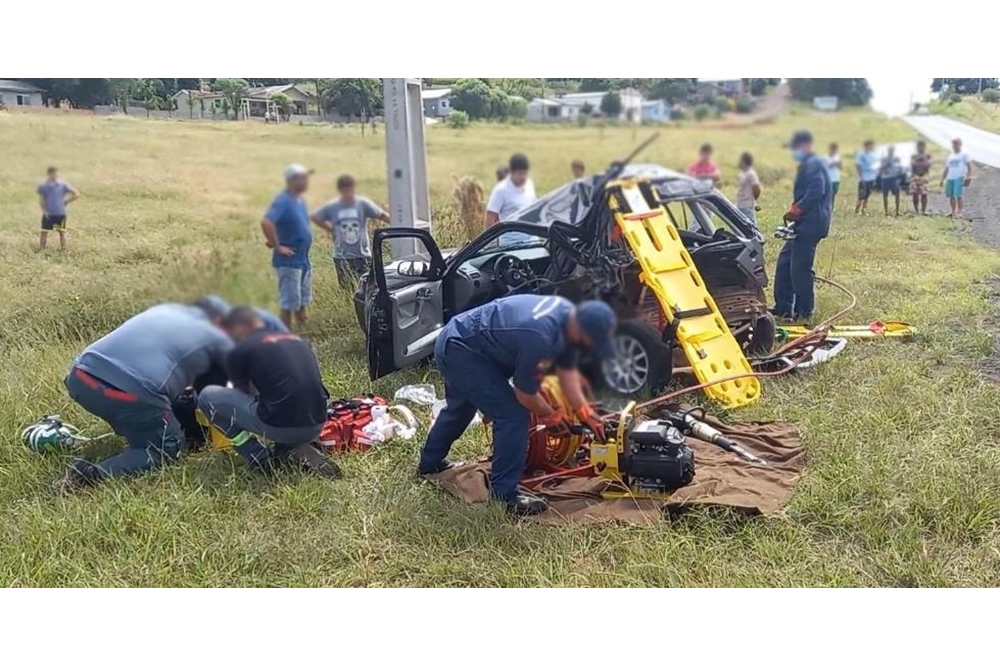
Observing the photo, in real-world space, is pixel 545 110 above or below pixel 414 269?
above

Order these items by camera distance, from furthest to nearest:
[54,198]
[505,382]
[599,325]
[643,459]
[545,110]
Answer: [643,459], [505,382], [54,198], [545,110], [599,325]

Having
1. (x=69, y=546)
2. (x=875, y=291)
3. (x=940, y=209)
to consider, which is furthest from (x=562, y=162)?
(x=69, y=546)

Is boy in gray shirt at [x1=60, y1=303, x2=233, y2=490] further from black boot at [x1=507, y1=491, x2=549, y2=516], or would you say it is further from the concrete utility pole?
black boot at [x1=507, y1=491, x2=549, y2=516]

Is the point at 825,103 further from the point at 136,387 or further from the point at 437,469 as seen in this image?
the point at 136,387

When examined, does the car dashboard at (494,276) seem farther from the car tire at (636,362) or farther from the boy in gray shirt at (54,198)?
the boy in gray shirt at (54,198)

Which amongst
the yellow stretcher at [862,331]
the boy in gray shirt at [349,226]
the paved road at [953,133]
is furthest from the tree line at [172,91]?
the yellow stretcher at [862,331]

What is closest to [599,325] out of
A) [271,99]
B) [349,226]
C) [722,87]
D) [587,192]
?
[587,192]

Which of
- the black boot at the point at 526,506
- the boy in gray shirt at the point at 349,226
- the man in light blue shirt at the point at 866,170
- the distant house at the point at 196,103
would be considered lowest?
the black boot at the point at 526,506
